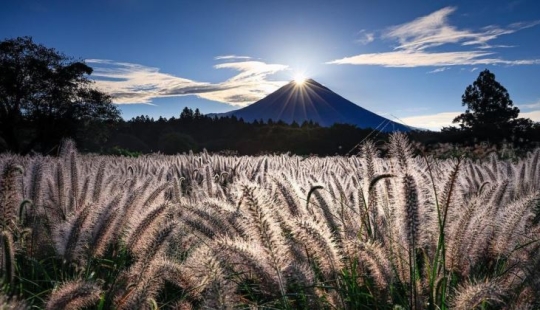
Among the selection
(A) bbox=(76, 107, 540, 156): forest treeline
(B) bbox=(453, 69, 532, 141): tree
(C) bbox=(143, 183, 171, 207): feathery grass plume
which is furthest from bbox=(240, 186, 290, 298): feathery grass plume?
(B) bbox=(453, 69, 532, 141): tree

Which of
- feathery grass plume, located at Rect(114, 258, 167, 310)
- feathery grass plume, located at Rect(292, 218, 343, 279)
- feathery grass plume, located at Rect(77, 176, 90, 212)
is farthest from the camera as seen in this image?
feathery grass plume, located at Rect(77, 176, 90, 212)

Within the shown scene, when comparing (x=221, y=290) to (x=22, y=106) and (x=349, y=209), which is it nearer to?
(x=349, y=209)

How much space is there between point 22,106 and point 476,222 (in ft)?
189

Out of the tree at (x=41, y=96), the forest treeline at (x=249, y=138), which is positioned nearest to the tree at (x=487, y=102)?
the forest treeline at (x=249, y=138)

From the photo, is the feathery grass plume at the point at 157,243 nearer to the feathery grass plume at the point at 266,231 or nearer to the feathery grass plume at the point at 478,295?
the feathery grass plume at the point at 266,231

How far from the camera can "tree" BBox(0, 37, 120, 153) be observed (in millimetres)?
49625

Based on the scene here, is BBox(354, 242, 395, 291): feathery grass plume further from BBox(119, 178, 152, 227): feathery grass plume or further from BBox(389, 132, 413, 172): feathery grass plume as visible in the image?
BBox(119, 178, 152, 227): feathery grass plume

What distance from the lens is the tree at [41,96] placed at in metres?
49.6

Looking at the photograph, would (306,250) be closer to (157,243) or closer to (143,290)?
(157,243)

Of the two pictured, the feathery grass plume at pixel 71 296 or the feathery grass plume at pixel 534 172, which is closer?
the feathery grass plume at pixel 71 296

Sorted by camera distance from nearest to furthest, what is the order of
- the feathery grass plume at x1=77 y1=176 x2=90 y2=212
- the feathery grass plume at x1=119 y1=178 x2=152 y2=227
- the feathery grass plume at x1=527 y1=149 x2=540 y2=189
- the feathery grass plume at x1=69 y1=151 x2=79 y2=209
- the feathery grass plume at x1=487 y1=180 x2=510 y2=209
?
the feathery grass plume at x1=119 y1=178 x2=152 y2=227 → the feathery grass plume at x1=487 y1=180 x2=510 y2=209 → the feathery grass plume at x1=77 y1=176 x2=90 y2=212 → the feathery grass plume at x1=69 y1=151 x2=79 y2=209 → the feathery grass plume at x1=527 y1=149 x2=540 y2=189

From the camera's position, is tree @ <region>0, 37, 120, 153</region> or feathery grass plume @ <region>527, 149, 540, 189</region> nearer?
feathery grass plume @ <region>527, 149, 540, 189</region>

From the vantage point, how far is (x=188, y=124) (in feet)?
274

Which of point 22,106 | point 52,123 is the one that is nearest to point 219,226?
point 52,123
